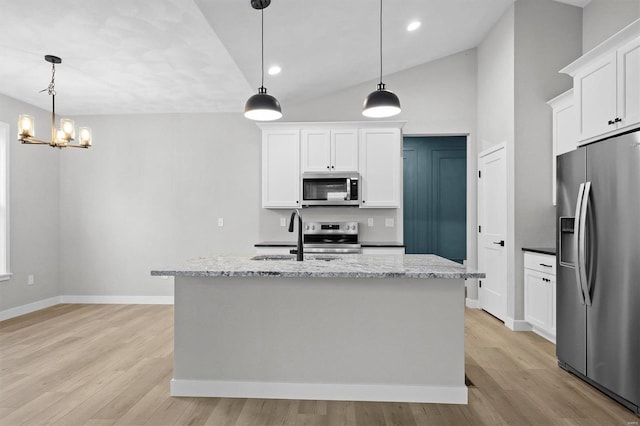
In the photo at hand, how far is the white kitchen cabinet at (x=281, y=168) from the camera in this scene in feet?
16.7

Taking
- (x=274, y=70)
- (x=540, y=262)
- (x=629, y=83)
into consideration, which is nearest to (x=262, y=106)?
(x=274, y=70)

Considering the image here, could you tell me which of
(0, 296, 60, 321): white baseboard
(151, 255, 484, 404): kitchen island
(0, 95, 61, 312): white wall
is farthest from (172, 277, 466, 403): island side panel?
(0, 95, 61, 312): white wall

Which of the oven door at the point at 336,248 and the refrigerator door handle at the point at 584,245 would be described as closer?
the refrigerator door handle at the point at 584,245

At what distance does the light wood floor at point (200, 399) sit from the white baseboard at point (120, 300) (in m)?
1.45

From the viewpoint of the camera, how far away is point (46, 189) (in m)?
5.30

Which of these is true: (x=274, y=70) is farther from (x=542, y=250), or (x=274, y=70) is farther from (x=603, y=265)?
(x=603, y=265)

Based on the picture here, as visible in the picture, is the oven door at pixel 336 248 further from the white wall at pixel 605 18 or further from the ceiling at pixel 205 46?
the white wall at pixel 605 18

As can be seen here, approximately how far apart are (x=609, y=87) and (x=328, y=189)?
2981 mm

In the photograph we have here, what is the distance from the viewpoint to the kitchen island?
2473mm

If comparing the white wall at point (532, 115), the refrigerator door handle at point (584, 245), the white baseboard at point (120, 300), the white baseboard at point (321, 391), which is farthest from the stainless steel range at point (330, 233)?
the refrigerator door handle at point (584, 245)

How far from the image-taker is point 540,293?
3.87 metres

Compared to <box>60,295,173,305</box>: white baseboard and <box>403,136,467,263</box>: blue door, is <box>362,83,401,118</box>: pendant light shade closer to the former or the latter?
<box>60,295,173,305</box>: white baseboard

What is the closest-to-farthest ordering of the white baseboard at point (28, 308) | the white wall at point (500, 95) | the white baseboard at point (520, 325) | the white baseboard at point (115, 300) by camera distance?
the white baseboard at point (520, 325), the white wall at point (500, 95), the white baseboard at point (28, 308), the white baseboard at point (115, 300)

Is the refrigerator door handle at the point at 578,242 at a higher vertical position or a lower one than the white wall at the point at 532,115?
lower
